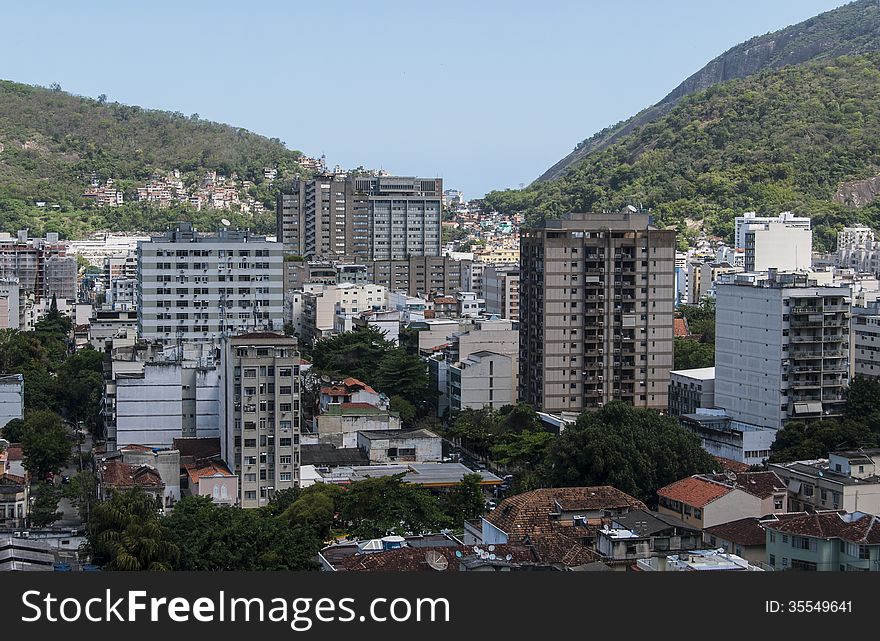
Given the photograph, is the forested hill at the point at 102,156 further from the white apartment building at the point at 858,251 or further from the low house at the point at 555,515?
the low house at the point at 555,515

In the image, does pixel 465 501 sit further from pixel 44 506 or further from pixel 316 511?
pixel 44 506

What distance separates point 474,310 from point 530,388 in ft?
51.4

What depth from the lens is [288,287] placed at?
161 feet

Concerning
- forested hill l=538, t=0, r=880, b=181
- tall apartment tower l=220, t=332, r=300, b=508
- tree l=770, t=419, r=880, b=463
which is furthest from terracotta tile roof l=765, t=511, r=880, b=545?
forested hill l=538, t=0, r=880, b=181

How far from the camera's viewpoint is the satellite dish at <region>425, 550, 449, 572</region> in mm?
13144

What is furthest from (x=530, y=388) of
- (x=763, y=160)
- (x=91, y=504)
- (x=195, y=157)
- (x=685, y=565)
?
(x=195, y=157)

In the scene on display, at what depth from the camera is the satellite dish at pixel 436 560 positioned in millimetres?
13144

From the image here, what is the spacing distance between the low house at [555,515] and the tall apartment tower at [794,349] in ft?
27.5

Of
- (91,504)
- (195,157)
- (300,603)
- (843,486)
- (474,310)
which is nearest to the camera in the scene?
(300,603)

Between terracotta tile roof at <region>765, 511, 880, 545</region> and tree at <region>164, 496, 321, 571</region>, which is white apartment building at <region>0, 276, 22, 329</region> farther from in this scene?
terracotta tile roof at <region>765, 511, 880, 545</region>

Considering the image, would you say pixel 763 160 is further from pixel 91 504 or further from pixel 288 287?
pixel 91 504

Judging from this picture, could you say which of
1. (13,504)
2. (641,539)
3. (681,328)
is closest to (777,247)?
(681,328)

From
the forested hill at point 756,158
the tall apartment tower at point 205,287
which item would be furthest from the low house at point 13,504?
the forested hill at point 756,158

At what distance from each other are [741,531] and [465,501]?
14.7 ft
